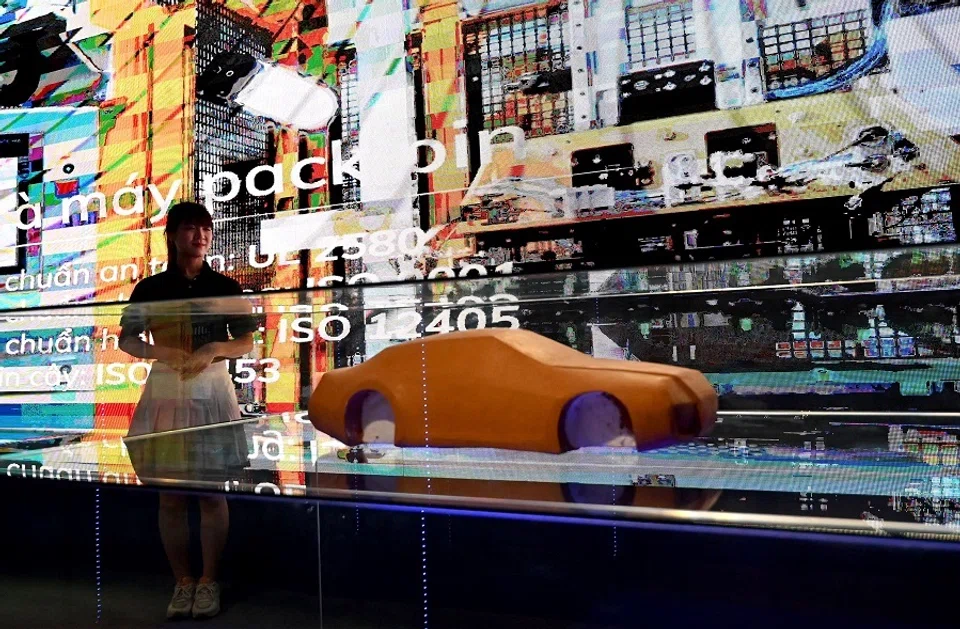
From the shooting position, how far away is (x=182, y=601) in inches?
28.2

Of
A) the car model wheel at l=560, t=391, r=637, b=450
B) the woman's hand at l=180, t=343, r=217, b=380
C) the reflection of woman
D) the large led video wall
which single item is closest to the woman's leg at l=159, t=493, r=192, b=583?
the reflection of woman

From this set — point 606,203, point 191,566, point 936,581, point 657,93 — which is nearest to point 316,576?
point 191,566

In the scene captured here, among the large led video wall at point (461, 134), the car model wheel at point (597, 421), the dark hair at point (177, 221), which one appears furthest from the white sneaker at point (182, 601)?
the large led video wall at point (461, 134)

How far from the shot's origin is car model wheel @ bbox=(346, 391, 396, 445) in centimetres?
79

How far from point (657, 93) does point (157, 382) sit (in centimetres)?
204

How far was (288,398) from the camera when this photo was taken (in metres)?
0.81

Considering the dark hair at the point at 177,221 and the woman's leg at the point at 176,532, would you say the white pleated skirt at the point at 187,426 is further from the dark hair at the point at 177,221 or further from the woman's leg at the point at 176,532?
the dark hair at the point at 177,221

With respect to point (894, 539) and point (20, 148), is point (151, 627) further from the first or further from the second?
point (20, 148)

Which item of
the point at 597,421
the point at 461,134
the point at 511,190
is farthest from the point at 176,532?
the point at 461,134

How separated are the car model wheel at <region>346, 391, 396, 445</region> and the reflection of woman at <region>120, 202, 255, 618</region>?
132mm

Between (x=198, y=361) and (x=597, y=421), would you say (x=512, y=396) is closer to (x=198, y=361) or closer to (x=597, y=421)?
(x=597, y=421)

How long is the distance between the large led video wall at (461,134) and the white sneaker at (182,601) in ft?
4.92

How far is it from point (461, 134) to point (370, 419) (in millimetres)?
2015

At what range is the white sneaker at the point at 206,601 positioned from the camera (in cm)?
70
